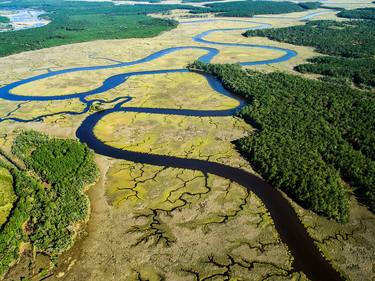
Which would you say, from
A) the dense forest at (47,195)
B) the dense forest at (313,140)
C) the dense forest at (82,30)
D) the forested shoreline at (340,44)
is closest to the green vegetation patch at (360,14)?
the forested shoreline at (340,44)

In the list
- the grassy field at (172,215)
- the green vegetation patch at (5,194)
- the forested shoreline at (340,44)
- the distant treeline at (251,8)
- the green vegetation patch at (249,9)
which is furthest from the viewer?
the distant treeline at (251,8)

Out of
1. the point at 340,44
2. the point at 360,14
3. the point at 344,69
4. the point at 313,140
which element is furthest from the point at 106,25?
the point at 313,140

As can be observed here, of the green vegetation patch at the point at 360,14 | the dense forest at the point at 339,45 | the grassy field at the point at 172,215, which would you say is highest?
the green vegetation patch at the point at 360,14

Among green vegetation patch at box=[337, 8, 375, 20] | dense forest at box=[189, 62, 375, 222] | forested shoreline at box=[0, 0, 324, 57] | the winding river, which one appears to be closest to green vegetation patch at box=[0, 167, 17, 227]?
the winding river

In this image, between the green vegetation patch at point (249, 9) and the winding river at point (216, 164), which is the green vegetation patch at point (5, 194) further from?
the green vegetation patch at point (249, 9)

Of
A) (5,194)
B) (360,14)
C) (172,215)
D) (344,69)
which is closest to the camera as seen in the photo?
(172,215)

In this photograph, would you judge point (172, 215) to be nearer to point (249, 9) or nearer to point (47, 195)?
point (47, 195)
